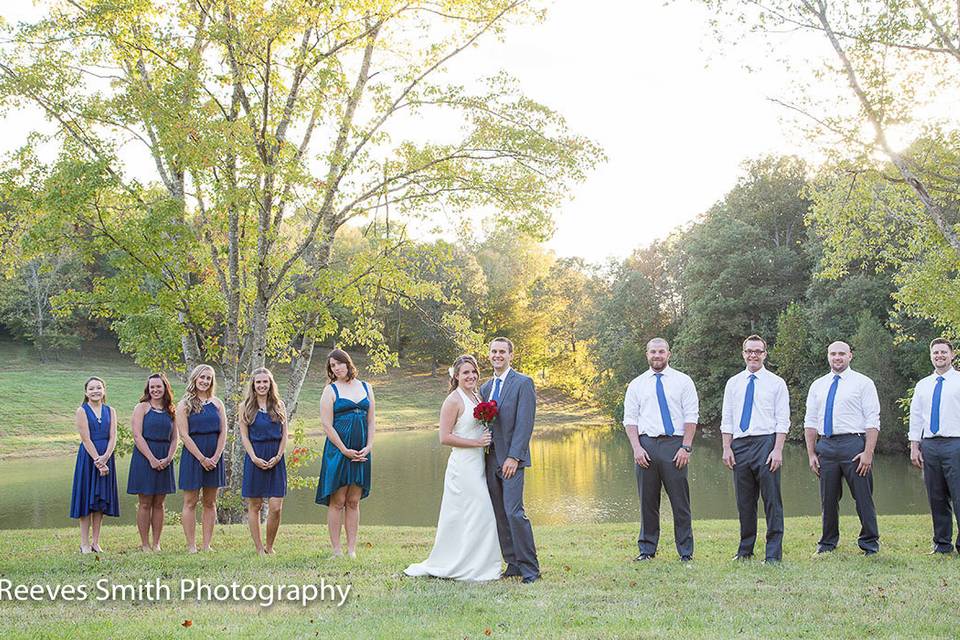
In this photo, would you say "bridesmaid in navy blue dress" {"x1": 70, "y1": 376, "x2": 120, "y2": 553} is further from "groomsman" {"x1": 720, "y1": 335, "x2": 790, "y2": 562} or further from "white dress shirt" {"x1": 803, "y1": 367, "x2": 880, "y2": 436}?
"white dress shirt" {"x1": 803, "y1": 367, "x2": 880, "y2": 436}

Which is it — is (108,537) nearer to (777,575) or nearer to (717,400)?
(777,575)

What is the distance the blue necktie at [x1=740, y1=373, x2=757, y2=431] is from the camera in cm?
776

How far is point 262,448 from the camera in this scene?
26.4ft

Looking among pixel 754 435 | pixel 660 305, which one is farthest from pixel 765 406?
pixel 660 305

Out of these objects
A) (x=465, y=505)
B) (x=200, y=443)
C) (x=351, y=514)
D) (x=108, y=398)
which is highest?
(x=200, y=443)

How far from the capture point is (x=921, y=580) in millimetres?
6523

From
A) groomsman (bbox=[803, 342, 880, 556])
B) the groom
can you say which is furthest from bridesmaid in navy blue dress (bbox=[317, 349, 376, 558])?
groomsman (bbox=[803, 342, 880, 556])

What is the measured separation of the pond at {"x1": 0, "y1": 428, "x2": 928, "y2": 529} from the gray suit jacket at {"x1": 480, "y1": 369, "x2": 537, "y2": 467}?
9.41 metres

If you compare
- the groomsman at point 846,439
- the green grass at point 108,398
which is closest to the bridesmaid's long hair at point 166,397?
the groomsman at point 846,439

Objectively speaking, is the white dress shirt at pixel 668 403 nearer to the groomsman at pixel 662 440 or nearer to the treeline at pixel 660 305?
the groomsman at pixel 662 440

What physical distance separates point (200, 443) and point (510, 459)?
11.1 ft

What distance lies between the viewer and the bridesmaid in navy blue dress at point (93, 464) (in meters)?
8.37

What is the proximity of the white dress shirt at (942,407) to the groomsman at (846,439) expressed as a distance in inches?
21.8

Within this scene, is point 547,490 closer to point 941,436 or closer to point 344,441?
point 941,436
